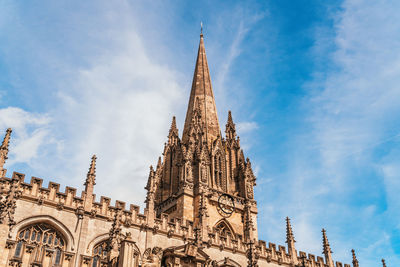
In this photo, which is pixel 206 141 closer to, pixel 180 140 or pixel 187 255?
pixel 180 140

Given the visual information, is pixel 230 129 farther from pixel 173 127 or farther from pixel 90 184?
pixel 90 184

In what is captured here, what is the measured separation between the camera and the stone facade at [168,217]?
21.0 meters

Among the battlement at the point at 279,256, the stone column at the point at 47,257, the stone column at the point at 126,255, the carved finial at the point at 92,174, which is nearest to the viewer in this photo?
the stone column at the point at 126,255

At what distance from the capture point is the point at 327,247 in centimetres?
3628

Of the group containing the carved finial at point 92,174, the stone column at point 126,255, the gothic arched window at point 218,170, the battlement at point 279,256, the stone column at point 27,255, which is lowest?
the stone column at point 126,255

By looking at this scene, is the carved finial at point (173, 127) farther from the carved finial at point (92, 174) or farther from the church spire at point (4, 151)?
the church spire at point (4, 151)

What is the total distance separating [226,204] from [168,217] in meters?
8.43

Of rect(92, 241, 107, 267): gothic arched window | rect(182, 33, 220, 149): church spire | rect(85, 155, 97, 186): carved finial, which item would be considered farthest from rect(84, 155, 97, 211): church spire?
rect(182, 33, 220, 149): church spire

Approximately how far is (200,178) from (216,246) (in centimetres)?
782

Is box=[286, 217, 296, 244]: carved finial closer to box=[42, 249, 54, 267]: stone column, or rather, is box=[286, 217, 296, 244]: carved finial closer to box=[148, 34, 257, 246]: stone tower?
box=[148, 34, 257, 246]: stone tower

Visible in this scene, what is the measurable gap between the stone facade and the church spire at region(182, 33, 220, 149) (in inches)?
5.3

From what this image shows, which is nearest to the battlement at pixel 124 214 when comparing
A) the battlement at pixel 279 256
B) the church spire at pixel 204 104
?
the battlement at pixel 279 256

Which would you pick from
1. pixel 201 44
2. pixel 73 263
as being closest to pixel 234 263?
pixel 73 263

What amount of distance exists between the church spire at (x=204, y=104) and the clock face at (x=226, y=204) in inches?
237
